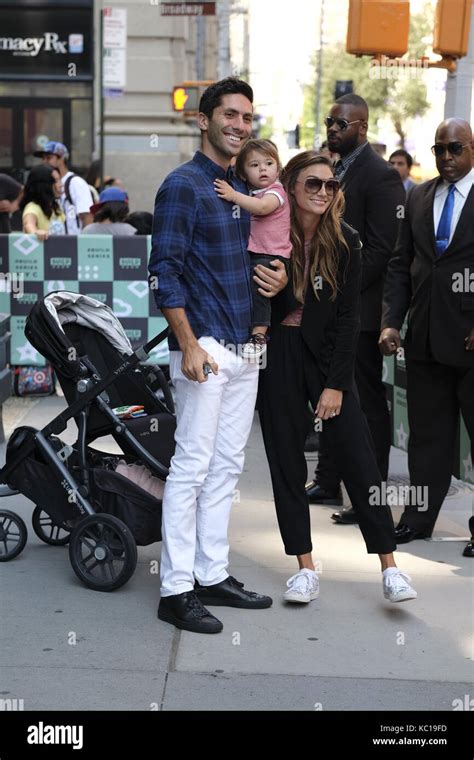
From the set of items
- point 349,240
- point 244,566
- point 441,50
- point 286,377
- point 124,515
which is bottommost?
point 244,566

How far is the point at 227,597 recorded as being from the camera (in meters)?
5.35

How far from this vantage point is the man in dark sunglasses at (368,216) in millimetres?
6711

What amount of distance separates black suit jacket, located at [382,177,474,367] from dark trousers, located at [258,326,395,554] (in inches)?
38.9

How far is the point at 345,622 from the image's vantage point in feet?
17.1

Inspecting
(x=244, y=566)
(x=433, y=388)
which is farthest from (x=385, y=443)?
(x=244, y=566)

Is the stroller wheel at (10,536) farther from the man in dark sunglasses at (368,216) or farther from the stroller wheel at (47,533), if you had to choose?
the man in dark sunglasses at (368,216)

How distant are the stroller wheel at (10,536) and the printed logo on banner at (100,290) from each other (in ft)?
16.2

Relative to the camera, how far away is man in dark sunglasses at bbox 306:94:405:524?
671cm

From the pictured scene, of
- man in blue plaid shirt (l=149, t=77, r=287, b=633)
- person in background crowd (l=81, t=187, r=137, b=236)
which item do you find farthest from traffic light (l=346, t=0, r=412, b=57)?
man in blue plaid shirt (l=149, t=77, r=287, b=633)

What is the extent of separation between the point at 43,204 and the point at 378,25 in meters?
3.51

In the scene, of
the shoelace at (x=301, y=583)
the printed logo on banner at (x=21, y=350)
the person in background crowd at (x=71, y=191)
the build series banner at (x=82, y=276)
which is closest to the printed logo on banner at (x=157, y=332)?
the build series banner at (x=82, y=276)

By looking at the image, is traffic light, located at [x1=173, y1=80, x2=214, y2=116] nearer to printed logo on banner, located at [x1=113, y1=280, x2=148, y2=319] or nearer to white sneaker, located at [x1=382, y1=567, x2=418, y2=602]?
printed logo on banner, located at [x1=113, y1=280, x2=148, y2=319]
